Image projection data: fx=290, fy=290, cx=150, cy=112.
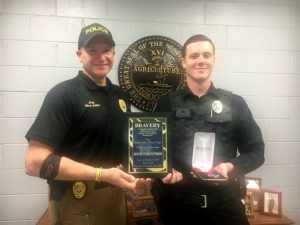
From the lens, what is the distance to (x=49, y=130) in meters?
1.45

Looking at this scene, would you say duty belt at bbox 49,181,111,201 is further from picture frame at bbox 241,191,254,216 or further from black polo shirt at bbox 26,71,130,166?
picture frame at bbox 241,191,254,216

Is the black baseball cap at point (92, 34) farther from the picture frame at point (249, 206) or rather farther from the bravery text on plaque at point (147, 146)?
the picture frame at point (249, 206)

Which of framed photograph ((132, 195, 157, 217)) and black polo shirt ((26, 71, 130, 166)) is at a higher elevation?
black polo shirt ((26, 71, 130, 166))

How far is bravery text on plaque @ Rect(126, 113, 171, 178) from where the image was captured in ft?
5.09

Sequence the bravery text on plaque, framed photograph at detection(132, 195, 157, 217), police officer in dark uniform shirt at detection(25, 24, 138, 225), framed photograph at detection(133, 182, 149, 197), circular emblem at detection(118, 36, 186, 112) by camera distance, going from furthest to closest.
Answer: circular emblem at detection(118, 36, 186, 112) < framed photograph at detection(133, 182, 149, 197) < framed photograph at detection(132, 195, 157, 217) < the bravery text on plaque < police officer in dark uniform shirt at detection(25, 24, 138, 225)

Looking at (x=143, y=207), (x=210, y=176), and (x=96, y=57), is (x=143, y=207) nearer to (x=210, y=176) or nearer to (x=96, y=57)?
(x=210, y=176)

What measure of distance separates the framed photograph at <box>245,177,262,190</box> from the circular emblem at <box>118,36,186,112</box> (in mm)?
921

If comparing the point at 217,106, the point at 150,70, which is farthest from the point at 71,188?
the point at 150,70

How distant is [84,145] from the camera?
1549mm

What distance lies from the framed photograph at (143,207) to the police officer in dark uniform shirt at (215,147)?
0.19 meters

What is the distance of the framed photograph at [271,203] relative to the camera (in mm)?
2143

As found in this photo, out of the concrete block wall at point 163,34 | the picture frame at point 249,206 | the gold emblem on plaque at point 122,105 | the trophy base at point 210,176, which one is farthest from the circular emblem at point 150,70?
the picture frame at point 249,206

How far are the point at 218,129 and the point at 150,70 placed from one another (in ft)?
2.64

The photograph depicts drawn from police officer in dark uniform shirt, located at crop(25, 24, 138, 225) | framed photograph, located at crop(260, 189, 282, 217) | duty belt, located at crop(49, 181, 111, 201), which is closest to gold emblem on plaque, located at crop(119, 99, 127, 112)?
police officer in dark uniform shirt, located at crop(25, 24, 138, 225)
